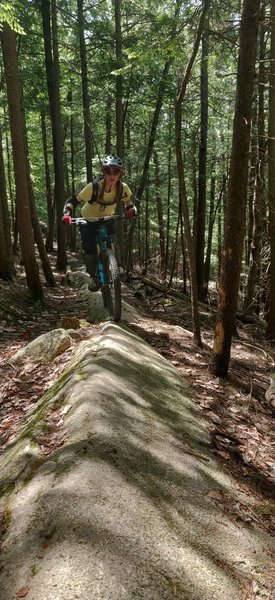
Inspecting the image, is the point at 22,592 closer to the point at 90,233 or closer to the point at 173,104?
the point at 90,233

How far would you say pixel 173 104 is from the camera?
54.4 ft

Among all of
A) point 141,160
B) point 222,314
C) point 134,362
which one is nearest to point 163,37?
point 222,314

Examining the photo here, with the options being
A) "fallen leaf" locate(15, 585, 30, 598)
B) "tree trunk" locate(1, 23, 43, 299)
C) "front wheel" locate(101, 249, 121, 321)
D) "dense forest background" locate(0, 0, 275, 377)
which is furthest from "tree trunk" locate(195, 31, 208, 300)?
"fallen leaf" locate(15, 585, 30, 598)

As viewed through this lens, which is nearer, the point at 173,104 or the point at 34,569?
the point at 34,569

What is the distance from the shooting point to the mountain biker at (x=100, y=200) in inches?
233

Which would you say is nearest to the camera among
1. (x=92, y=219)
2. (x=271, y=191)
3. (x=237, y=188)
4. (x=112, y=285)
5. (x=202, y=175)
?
(x=237, y=188)

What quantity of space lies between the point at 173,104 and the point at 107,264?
41.6 feet

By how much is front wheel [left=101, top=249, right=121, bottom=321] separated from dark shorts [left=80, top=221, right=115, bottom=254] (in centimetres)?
43

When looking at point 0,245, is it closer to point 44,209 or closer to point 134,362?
point 134,362

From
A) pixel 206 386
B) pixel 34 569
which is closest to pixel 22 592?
pixel 34 569

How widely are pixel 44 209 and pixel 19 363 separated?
3985cm

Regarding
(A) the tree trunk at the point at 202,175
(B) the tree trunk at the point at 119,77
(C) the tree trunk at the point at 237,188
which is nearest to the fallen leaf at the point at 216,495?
(C) the tree trunk at the point at 237,188

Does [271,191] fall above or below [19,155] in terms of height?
below

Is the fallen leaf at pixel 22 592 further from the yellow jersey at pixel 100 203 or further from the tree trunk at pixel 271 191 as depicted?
the tree trunk at pixel 271 191
